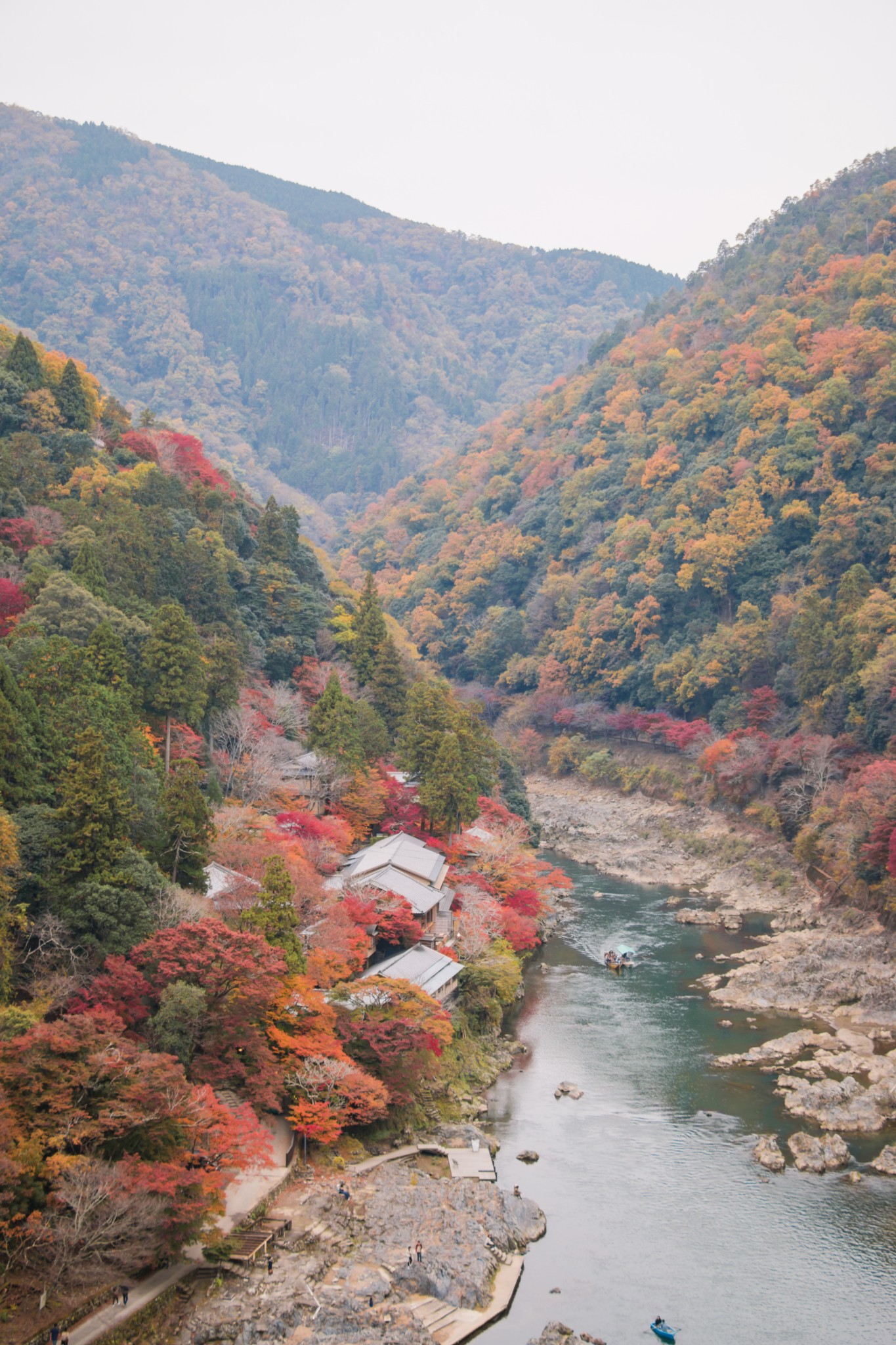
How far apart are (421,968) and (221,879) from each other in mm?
6148

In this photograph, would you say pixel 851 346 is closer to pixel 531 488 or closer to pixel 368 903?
pixel 531 488

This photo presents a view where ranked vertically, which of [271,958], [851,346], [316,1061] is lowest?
[316,1061]

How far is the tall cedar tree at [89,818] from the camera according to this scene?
72.6ft

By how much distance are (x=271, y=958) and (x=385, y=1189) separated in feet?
16.9

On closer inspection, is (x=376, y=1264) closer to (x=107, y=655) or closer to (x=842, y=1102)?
(x=842, y=1102)

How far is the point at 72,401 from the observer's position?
4725cm

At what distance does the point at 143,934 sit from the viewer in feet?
72.3

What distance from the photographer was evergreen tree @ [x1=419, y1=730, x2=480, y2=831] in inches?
1511

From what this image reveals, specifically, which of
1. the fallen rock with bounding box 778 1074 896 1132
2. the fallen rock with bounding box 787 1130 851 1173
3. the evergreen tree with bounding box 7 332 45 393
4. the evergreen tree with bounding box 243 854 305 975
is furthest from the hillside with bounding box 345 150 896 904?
the evergreen tree with bounding box 7 332 45 393

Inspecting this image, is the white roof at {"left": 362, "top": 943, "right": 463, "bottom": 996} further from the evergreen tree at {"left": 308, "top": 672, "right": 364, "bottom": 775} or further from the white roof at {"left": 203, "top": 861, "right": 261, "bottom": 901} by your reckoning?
the evergreen tree at {"left": 308, "top": 672, "right": 364, "bottom": 775}

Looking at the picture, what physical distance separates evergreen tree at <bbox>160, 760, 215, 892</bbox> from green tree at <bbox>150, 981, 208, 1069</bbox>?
5419 millimetres

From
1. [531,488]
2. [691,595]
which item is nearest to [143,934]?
[691,595]

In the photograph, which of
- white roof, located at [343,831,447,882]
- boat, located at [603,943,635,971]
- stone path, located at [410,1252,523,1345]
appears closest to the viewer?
stone path, located at [410,1252,523,1345]

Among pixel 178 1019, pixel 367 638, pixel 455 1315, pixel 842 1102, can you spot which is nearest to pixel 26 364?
pixel 367 638
